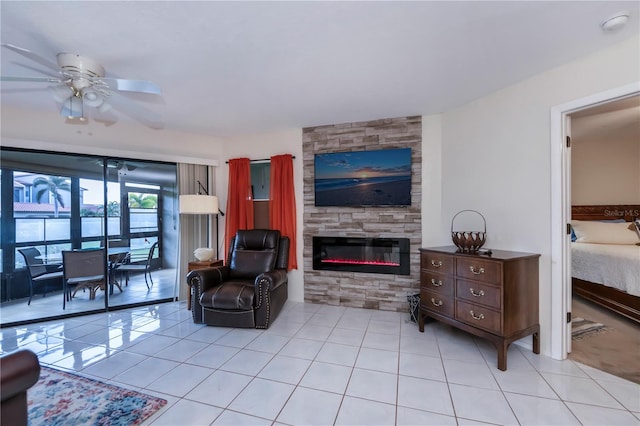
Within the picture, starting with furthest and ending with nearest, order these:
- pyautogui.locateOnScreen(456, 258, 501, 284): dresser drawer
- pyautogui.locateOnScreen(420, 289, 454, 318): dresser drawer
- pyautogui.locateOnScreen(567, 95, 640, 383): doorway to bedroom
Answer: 1. pyautogui.locateOnScreen(420, 289, 454, 318): dresser drawer
2. pyautogui.locateOnScreen(567, 95, 640, 383): doorway to bedroom
3. pyautogui.locateOnScreen(456, 258, 501, 284): dresser drawer

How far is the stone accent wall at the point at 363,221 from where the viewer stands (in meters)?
3.44

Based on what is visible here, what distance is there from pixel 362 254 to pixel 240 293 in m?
1.67

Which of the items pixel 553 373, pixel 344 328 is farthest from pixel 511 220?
pixel 344 328

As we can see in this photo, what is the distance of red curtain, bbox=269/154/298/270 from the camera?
3863mm

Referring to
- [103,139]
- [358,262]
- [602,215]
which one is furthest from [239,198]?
[602,215]

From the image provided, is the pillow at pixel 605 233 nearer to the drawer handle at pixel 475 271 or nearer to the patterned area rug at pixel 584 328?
the patterned area rug at pixel 584 328

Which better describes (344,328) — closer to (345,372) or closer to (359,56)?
(345,372)

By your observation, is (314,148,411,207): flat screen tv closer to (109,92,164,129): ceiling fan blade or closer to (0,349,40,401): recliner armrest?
(109,92,164,129): ceiling fan blade

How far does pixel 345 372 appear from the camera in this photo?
6.87ft

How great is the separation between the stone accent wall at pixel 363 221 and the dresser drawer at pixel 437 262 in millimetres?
655

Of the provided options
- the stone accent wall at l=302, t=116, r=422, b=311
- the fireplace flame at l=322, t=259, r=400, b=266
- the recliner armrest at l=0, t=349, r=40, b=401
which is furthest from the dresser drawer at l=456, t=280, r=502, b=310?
the recliner armrest at l=0, t=349, r=40, b=401

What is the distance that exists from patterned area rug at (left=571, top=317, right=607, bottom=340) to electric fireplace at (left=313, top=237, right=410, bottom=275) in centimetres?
169

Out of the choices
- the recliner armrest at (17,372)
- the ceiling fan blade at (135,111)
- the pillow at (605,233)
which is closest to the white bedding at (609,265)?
the pillow at (605,233)

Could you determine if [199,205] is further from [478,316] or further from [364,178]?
[478,316]
